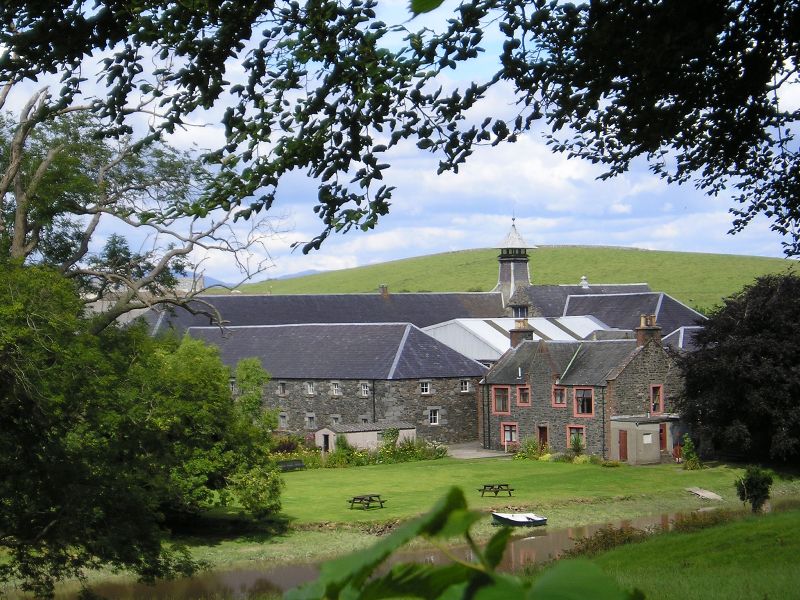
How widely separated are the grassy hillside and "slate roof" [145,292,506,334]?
43007 millimetres

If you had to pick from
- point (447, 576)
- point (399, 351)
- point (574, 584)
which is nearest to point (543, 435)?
point (399, 351)

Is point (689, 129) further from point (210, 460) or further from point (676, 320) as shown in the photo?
point (676, 320)

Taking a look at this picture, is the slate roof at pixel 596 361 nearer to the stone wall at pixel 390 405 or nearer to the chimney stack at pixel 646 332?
the chimney stack at pixel 646 332

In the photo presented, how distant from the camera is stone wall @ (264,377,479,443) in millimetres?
50562

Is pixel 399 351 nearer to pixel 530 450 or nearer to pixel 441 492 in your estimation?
pixel 530 450

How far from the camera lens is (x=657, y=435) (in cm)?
4400

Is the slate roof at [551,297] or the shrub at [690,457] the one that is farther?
the slate roof at [551,297]

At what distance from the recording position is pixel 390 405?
50.3 metres

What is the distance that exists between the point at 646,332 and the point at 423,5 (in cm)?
4554

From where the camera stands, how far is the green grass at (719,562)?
1066 centimetres

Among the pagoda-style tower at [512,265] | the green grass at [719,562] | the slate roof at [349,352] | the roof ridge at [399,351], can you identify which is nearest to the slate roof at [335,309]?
the pagoda-style tower at [512,265]

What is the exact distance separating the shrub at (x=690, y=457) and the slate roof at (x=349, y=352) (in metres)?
12.9

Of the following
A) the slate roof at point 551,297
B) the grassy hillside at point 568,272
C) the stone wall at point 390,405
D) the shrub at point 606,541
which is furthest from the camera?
the grassy hillside at point 568,272

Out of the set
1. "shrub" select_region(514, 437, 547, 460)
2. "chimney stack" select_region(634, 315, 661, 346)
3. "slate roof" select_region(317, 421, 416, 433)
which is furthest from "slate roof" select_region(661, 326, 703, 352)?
"slate roof" select_region(317, 421, 416, 433)
